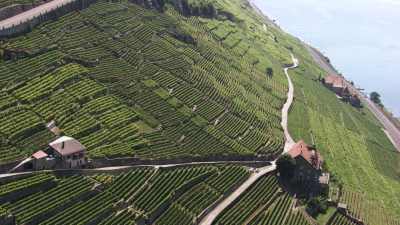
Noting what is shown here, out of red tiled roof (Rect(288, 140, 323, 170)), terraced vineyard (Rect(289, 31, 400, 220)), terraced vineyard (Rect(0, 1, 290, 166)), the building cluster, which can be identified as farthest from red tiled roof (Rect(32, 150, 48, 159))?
the building cluster

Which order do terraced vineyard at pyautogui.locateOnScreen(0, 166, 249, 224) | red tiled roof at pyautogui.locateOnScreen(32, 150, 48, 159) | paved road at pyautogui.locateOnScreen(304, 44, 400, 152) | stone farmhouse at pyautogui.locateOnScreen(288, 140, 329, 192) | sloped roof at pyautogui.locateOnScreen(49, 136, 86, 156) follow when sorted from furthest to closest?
paved road at pyautogui.locateOnScreen(304, 44, 400, 152) < stone farmhouse at pyautogui.locateOnScreen(288, 140, 329, 192) < sloped roof at pyautogui.locateOnScreen(49, 136, 86, 156) < red tiled roof at pyautogui.locateOnScreen(32, 150, 48, 159) < terraced vineyard at pyautogui.locateOnScreen(0, 166, 249, 224)

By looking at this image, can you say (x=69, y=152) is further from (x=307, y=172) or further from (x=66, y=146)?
(x=307, y=172)

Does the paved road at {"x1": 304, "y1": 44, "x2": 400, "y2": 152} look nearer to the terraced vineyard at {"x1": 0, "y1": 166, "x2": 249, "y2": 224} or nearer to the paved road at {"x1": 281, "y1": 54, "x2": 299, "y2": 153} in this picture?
the paved road at {"x1": 281, "y1": 54, "x2": 299, "y2": 153}

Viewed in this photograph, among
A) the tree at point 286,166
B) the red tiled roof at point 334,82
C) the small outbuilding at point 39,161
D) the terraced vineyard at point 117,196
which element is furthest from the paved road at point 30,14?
the red tiled roof at point 334,82

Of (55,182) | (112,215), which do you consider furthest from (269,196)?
(55,182)

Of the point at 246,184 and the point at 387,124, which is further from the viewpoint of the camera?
the point at 387,124

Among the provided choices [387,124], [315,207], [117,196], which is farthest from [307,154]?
[387,124]
